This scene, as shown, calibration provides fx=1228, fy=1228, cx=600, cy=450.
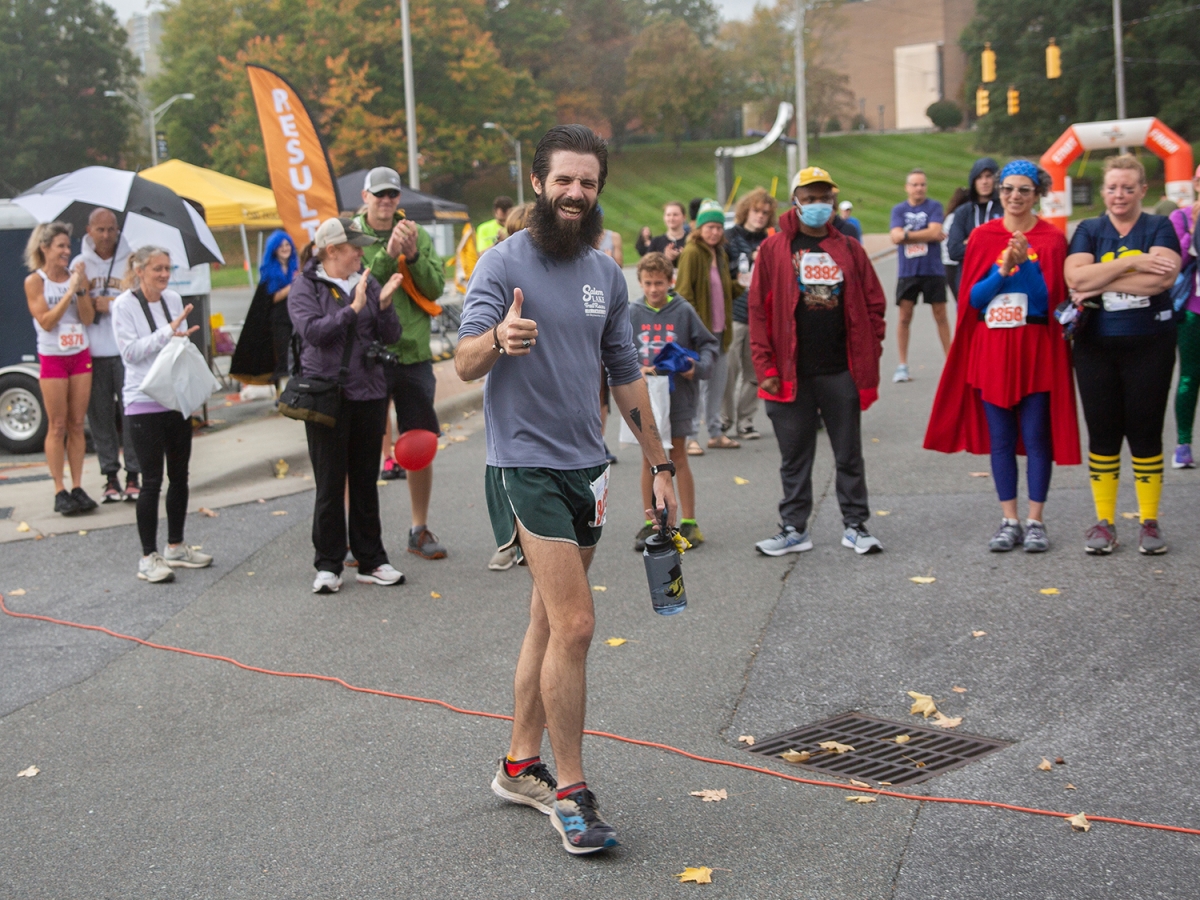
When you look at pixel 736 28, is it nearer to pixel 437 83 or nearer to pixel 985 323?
pixel 437 83

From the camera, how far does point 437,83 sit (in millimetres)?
67625

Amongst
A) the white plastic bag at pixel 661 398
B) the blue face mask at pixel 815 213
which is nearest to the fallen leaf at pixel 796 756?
the white plastic bag at pixel 661 398

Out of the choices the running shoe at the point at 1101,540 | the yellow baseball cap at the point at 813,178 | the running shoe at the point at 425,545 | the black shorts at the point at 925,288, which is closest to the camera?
the running shoe at the point at 1101,540

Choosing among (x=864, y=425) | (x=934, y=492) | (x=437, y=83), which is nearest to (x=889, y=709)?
(x=934, y=492)

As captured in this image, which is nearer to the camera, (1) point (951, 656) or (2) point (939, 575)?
(1) point (951, 656)

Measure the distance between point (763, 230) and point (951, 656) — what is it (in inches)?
238

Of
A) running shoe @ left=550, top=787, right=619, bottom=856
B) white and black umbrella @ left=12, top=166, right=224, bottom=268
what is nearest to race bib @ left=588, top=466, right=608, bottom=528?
running shoe @ left=550, top=787, right=619, bottom=856

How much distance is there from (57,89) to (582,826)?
259 feet

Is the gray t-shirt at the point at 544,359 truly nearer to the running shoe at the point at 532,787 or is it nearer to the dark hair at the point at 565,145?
the dark hair at the point at 565,145

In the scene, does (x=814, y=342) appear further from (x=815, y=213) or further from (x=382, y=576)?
(x=382, y=576)

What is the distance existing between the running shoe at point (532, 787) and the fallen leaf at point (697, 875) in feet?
1.90

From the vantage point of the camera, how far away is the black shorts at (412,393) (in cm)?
731

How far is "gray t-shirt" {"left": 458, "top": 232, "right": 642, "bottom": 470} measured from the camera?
3.74 m

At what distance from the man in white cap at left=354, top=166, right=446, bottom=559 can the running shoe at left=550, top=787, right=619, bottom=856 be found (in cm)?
380
